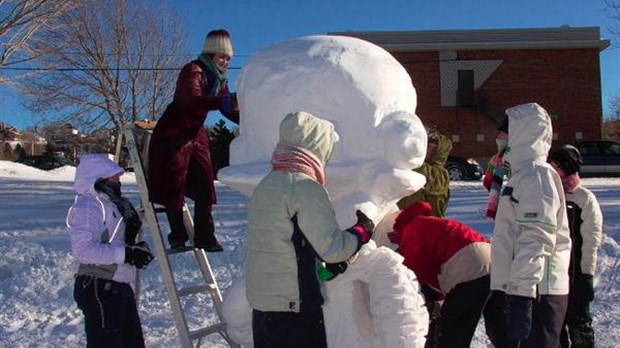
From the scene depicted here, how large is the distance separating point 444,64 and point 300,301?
25211mm

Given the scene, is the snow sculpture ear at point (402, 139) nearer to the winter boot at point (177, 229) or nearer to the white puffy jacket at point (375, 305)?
the white puffy jacket at point (375, 305)

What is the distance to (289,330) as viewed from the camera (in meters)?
2.79

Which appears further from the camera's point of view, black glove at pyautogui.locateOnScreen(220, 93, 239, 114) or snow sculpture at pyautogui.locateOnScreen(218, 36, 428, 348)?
black glove at pyautogui.locateOnScreen(220, 93, 239, 114)

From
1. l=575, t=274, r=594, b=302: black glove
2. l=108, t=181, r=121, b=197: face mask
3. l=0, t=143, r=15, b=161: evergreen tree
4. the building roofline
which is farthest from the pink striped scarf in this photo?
l=0, t=143, r=15, b=161: evergreen tree

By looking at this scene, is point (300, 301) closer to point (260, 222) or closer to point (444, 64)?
point (260, 222)

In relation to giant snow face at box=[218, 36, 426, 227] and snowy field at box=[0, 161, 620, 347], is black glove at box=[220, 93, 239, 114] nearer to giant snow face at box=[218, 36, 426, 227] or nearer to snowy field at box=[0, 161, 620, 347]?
giant snow face at box=[218, 36, 426, 227]

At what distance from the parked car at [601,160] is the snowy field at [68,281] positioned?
11.3 meters

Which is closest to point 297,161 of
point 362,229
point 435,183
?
point 362,229

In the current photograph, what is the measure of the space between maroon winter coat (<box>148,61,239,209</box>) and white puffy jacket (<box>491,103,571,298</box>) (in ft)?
5.41

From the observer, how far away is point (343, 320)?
135 inches

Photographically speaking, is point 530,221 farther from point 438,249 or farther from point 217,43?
point 217,43

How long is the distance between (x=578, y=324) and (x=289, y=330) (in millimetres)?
2686

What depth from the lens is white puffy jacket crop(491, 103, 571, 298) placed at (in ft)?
10.7

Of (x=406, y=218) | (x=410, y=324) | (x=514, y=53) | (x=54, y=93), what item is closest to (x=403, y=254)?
(x=406, y=218)
